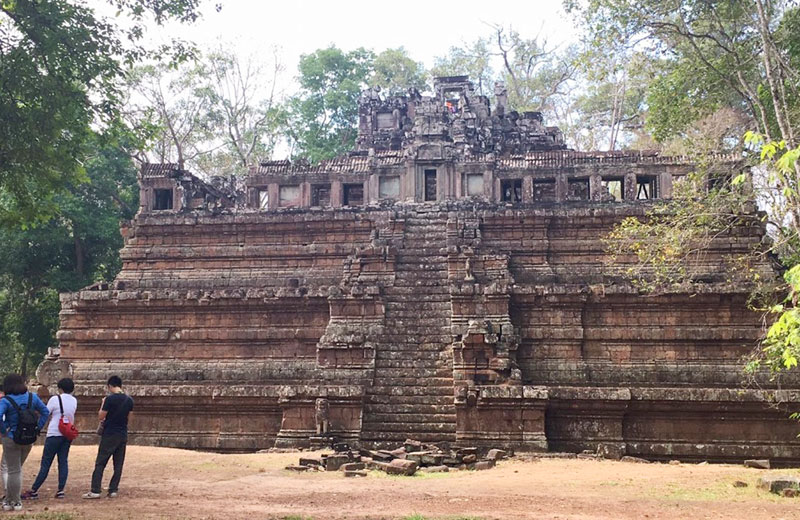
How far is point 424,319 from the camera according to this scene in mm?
17625

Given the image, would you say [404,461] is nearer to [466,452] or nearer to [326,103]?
[466,452]

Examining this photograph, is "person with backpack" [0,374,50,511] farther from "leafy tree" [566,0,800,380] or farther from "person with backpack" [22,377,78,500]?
"leafy tree" [566,0,800,380]

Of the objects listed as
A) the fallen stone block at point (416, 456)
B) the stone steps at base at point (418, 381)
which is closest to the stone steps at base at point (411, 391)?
the stone steps at base at point (418, 381)

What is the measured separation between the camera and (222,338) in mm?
18672

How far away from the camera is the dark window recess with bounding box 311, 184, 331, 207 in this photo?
86.6ft

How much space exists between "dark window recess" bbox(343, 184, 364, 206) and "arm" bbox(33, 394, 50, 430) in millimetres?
17725

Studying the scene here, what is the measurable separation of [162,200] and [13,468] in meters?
19.1

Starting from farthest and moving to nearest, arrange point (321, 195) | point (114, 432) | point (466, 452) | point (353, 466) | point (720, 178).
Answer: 1. point (321, 195)
2. point (720, 178)
3. point (466, 452)
4. point (353, 466)
5. point (114, 432)

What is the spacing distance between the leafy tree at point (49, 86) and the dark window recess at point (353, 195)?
1288cm

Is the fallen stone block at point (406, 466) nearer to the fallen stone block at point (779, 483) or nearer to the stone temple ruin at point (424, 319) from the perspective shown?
the stone temple ruin at point (424, 319)

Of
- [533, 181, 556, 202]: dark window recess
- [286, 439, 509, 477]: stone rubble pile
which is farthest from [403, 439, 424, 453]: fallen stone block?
[533, 181, 556, 202]: dark window recess

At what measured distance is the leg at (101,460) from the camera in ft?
29.9

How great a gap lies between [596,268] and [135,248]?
1330cm

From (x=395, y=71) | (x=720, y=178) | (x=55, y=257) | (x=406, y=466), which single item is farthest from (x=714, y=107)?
(x=395, y=71)
